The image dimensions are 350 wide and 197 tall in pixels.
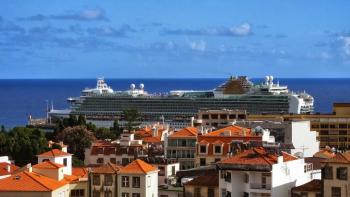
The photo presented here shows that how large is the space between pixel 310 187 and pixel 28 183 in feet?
48.5

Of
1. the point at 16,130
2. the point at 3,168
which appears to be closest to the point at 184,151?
the point at 3,168

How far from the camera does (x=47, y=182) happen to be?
46.1m

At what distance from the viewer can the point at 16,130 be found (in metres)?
86.7

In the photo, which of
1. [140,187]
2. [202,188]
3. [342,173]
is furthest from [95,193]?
[342,173]

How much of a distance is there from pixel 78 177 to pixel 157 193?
4.97 m

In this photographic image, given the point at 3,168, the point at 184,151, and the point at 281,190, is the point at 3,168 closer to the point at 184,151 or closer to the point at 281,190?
the point at 184,151

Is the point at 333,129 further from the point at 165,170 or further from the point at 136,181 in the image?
the point at 136,181

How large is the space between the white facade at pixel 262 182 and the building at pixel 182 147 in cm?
1888

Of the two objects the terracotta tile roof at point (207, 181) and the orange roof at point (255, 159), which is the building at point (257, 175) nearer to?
the orange roof at point (255, 159)

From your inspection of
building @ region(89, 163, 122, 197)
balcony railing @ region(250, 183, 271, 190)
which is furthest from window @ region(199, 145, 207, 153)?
balcony railing @ region(250, 183, 271, 190)

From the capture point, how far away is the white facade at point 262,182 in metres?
42.2

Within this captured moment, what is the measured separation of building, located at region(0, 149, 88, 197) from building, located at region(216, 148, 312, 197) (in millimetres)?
8820

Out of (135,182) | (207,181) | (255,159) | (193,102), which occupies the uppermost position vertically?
(193,102)

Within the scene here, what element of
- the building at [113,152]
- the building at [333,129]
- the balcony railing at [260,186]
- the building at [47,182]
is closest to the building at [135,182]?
the building at [47,182]
